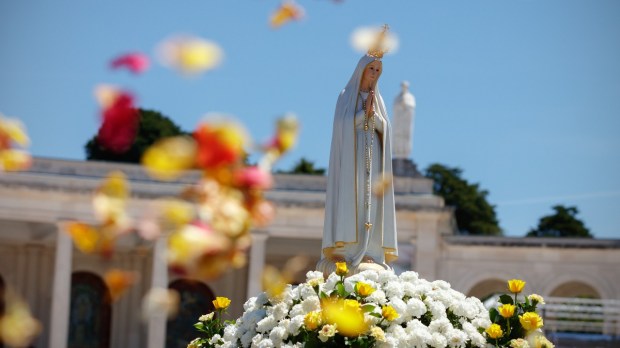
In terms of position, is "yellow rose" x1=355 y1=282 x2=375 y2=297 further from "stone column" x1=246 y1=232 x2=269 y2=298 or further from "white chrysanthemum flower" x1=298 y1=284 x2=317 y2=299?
"stone column" x1=246 y1=232 x2=269 y2=298

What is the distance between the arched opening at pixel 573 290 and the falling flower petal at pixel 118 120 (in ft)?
137

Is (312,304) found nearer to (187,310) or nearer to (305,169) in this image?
(187,310)

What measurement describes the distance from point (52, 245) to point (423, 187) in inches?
611

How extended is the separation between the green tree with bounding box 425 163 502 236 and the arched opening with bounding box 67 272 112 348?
1158 inches

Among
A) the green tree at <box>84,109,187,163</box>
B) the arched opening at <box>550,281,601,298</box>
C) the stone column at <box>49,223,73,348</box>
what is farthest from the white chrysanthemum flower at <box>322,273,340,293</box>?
the green tree at <box>84,109,187,163</box>

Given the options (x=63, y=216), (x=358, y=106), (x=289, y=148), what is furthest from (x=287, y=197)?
(x=289, y=148)

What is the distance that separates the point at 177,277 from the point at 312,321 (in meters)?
34.8

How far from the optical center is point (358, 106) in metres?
11.9

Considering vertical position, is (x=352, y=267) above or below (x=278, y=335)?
above

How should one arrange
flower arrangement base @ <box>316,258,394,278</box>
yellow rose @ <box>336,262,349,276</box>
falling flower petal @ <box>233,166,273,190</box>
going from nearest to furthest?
falling flower petal @ <box>233,166,273,190</box>
yellow rose @ <box>336,262,349,276</box>
flower arrangement base @ <box>316,258,394,278</box>

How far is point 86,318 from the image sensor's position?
148 feet

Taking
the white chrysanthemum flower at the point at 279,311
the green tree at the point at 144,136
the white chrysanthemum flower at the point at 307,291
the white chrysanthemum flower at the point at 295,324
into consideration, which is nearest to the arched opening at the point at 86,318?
the green tree at the point at 144,136

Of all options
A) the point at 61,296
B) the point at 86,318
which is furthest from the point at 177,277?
the point at 61,296

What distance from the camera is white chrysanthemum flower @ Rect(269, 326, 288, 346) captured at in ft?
29.3
